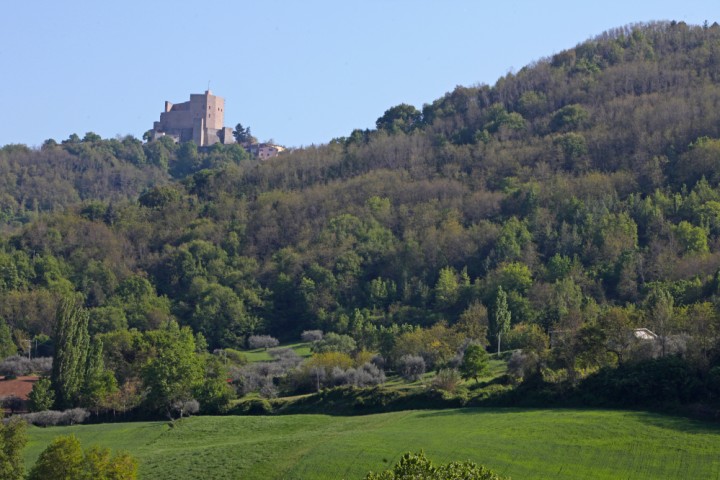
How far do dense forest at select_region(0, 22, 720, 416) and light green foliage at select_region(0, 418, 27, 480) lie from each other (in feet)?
53.1

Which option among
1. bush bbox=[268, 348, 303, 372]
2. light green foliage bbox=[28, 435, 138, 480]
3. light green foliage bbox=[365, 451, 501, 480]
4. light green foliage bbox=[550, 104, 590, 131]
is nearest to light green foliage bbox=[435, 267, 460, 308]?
bush bbox=[268, 348, 303, 372]

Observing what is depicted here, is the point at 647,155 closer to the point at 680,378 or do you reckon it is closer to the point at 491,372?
the point at 491,372

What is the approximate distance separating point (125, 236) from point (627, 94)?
5270 centimetres

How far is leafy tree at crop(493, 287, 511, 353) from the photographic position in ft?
253

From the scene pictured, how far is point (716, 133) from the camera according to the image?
107688mm

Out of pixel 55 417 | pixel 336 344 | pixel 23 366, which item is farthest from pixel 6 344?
pixel 336 344

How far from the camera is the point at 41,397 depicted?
68.7m

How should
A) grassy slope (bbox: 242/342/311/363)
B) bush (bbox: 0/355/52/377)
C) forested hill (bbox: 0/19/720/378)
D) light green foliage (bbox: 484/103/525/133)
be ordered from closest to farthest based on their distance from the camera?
bush (bbox: 0/355/52/377), grassy slope (bbox: 242/342/311/363), forested hill (bbox: 0/19/720/378), light green foliage (bbox: 484/103/525/133)

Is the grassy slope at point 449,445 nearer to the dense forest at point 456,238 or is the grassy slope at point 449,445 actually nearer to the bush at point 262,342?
the dense forest at point 456,238

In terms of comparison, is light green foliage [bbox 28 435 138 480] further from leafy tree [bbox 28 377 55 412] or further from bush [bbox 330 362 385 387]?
bush [bbox 330 362 385 387]

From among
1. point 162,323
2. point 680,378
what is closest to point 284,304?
point 162,323

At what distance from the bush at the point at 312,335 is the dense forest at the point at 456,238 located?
209 cm

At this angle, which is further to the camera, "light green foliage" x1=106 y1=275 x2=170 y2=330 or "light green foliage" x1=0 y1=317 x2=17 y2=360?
"light green foliage" x1=106 y1=275 x2=170 y2=330

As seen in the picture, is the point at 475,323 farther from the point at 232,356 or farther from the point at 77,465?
the point at 77,465
